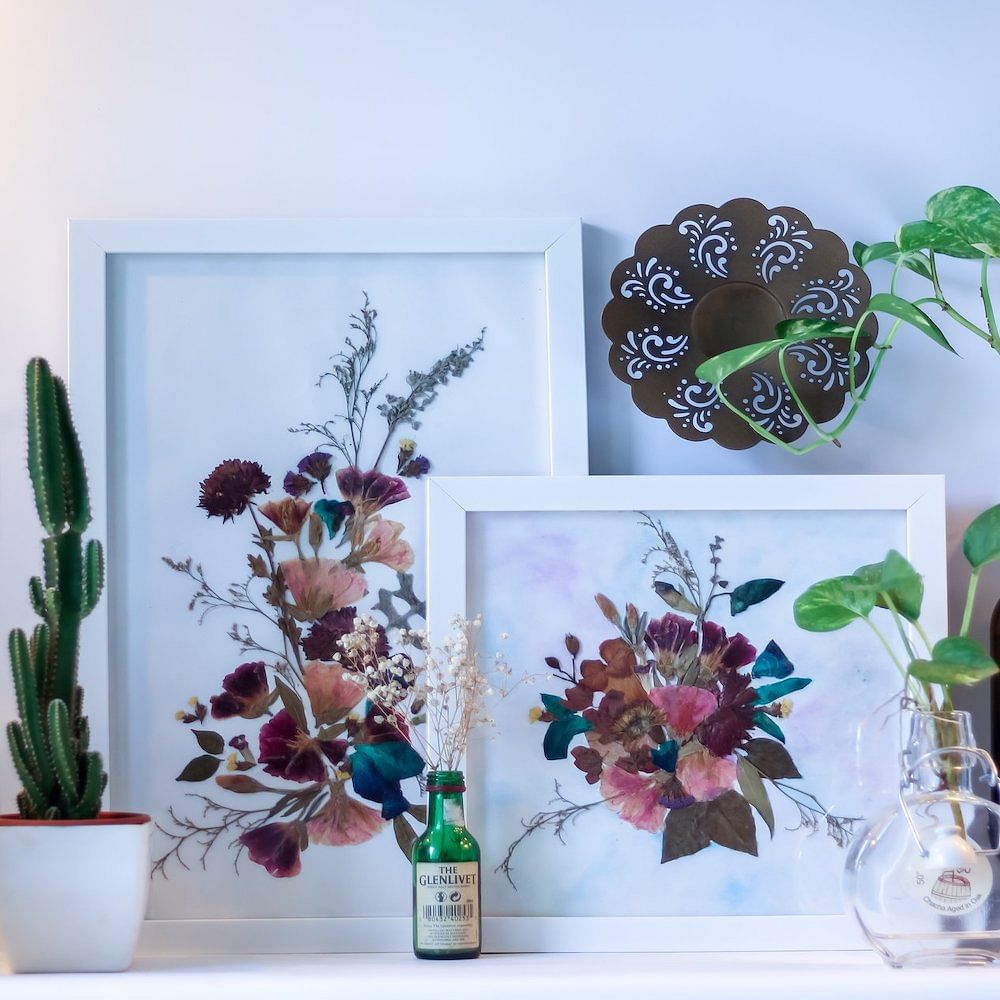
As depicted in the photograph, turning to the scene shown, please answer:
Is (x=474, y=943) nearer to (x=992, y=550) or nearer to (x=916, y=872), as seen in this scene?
(x=916, y=872)

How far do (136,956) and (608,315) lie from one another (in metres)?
0.68

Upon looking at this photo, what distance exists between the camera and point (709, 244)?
106 cm

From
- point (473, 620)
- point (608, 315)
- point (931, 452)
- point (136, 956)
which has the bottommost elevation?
point (136, 956)

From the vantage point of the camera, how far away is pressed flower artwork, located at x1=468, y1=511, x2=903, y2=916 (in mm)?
988

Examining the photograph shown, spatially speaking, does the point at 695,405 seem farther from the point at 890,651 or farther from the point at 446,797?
the point at 446,797

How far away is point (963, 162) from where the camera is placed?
3.66ft

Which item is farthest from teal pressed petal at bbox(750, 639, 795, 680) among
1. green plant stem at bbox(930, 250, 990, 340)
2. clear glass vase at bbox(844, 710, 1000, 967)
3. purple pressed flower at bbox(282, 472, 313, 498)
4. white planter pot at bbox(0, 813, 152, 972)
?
white planter pot at bbox(0, 813, 152, 972)

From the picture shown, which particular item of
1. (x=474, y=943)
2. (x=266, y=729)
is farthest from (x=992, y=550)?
(x=266, y=729)

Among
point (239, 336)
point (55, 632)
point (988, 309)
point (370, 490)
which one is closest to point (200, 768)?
point (55, 632)

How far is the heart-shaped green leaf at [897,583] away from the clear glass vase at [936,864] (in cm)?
9

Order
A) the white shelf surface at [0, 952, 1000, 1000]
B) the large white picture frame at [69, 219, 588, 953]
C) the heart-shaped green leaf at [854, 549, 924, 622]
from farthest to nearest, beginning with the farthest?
the large white picture frame at [69, 219, 588, 953] < the heart-shaped green leaf at [854, 549, 924, 622] < the white shelf surface at [0, 952, 1000, 1000]

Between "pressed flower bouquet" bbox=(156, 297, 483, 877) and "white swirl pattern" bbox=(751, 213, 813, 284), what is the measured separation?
0.28 m

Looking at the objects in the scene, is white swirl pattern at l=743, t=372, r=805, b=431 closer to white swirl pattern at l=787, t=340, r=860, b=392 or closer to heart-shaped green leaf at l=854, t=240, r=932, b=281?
white swirl pattern at l=787, t=340, r=860, b=392

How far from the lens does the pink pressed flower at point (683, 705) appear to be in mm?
1007
